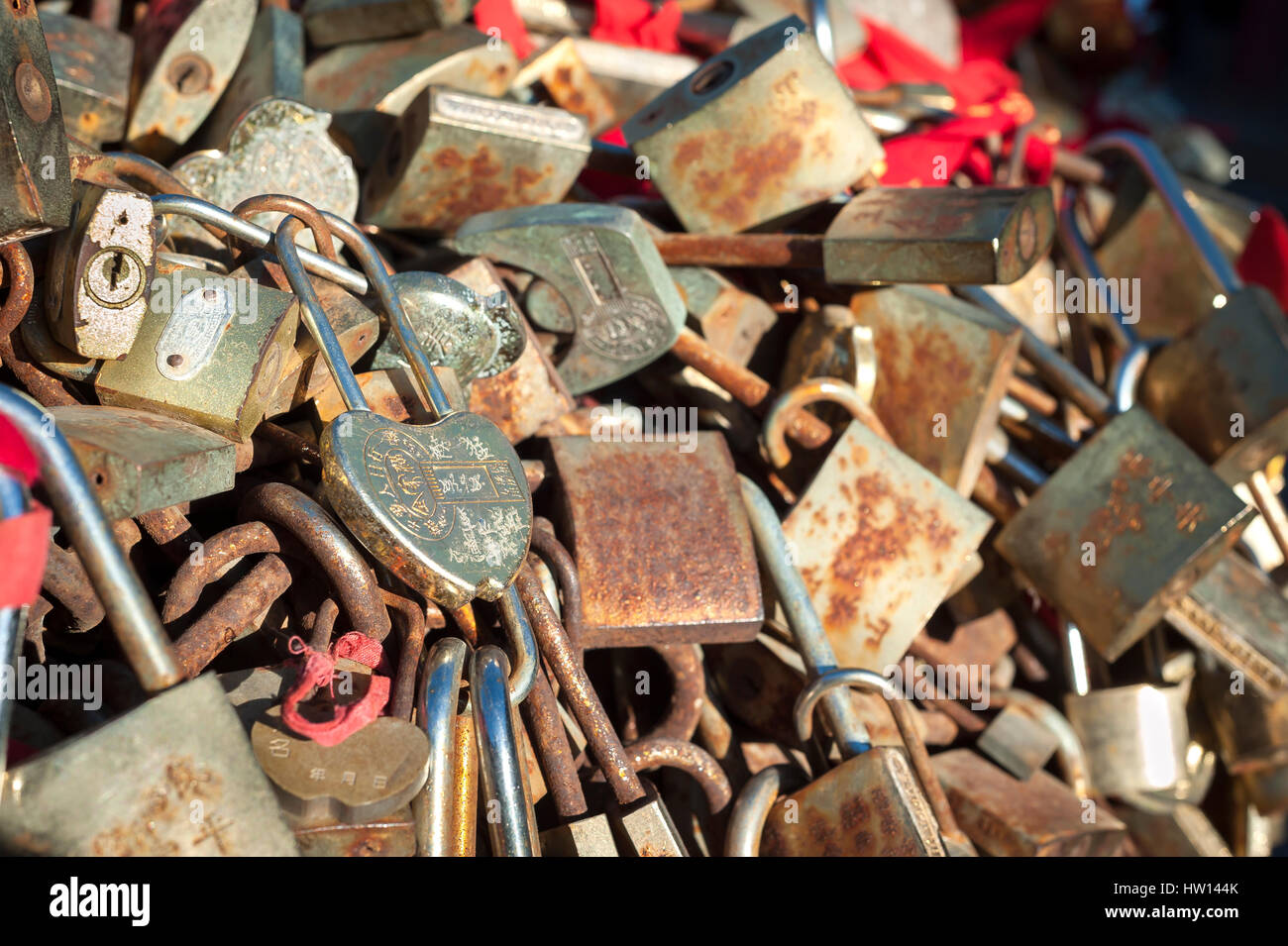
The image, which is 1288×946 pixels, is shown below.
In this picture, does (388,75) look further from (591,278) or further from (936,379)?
(936,379)

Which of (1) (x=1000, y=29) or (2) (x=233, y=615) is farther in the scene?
(1) (x=1000, y=29)

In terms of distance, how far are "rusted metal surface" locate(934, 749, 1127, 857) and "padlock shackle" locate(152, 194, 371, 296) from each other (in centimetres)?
135

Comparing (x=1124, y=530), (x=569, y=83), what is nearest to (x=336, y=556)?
(x=1124, y=530)

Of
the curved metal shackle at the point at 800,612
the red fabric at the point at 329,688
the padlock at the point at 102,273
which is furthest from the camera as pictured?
the curved metal shackle at the point at 800,612

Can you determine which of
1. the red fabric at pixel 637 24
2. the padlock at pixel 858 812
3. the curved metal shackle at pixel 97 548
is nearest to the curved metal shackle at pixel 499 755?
the curved metal shackle at pixel 97 548

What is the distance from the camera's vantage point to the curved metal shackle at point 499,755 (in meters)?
1.22

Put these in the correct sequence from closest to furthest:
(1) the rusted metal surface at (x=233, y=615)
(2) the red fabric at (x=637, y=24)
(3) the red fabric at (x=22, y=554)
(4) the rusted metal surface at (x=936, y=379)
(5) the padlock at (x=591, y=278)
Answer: (3) the red fabric at (x=22, y=554) < (1) the rusted metal surface at (x=233, y=615) < (5) the padlock at (x=591, y=278) < (4) the rusted metal surface at (x=936, y=379) < (2) the red fabric at (x=637, y=24)

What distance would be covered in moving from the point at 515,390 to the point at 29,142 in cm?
77

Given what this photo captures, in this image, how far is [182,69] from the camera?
6.97 feet

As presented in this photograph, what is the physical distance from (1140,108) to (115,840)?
16.0ft

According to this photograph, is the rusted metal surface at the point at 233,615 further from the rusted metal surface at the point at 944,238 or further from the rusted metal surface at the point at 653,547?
the rusted metal surface at the point at 944,238
